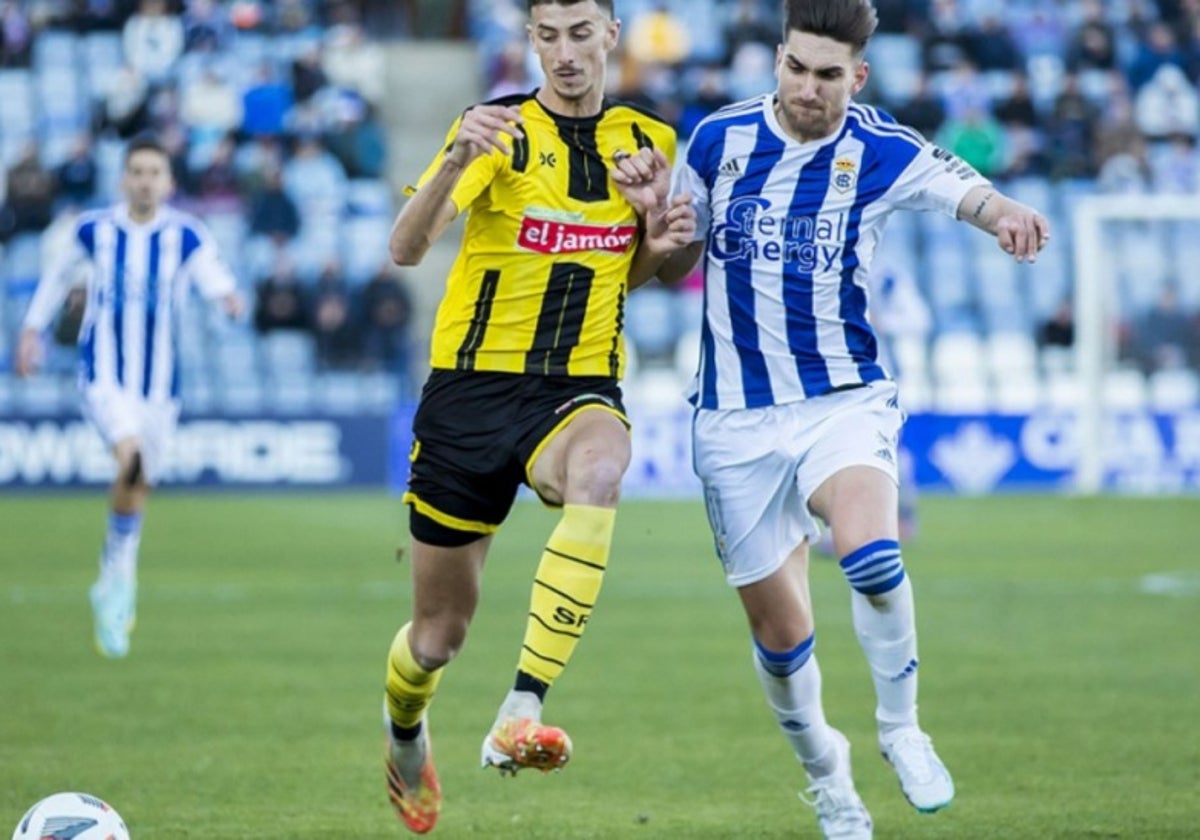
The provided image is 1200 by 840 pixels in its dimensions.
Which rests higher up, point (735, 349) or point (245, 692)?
point (735, 349)

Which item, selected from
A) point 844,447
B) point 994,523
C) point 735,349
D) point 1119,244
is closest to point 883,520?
point 844,447

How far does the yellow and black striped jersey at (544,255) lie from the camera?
6.49 meters

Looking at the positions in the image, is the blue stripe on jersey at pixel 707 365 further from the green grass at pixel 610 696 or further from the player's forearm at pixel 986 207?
the green grass at pixel 610 696

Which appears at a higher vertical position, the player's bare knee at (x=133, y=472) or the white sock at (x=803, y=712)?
the white sock at (x=803, y=712)

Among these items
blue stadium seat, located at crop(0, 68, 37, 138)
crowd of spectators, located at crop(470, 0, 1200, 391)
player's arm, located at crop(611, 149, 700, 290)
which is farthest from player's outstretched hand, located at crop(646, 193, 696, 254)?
blue stadium seat, located at crop(0, 68, 37, 138)

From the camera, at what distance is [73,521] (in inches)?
755

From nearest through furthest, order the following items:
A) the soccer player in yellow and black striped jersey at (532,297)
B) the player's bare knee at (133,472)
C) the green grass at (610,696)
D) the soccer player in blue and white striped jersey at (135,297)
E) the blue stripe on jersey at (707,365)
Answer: the soccer player in yellow and black striped jersey at (532,297) → the blue stripe on jersey at (707,365) → the green grass at (610,696) → the player's bare knee at (133,472) → the soccer player in blue and white striped jersey at (135,297)

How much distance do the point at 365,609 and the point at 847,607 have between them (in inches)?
118

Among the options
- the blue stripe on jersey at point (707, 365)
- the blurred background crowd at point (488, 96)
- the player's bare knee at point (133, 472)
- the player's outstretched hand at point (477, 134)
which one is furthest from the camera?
the blurred background crowd at point (488, 96)

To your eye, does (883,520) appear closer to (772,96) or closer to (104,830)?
(772,96)

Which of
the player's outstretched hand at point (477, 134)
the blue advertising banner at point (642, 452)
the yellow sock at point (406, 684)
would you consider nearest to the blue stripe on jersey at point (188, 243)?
the yellow sock at point (406, 684)

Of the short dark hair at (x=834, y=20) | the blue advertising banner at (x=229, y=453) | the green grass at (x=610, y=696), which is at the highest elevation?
the short dark hair at (x=834, y=20)

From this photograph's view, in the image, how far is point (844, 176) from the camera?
650cm

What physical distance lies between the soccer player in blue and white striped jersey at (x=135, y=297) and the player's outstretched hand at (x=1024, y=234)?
261 inches
